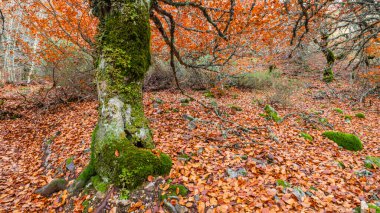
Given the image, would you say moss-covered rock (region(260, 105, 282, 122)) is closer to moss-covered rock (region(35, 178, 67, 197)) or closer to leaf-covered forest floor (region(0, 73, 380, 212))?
leaf-covered forest floor (region(0, 73, 380, 212))

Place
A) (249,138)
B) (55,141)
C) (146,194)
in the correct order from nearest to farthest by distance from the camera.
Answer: (146,194) → (249,138) → (55,141)

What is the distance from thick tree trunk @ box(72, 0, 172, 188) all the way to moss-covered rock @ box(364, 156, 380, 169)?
3.99 metres

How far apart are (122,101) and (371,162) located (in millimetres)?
4904

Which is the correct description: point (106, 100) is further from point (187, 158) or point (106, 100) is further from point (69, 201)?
Answer: point (187, 158)

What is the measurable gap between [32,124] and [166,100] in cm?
460

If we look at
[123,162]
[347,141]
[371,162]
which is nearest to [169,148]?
[123,162]

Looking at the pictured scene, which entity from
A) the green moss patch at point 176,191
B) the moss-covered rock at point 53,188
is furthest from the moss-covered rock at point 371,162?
the moss-covered rock at point 53,188

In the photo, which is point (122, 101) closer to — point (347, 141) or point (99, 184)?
point (99, 184)

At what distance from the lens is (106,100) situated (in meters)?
2.72

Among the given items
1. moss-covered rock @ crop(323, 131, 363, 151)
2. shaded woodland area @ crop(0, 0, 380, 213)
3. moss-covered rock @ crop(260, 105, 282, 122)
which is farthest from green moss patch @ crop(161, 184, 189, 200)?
moss-covered rock @ crop(260, 105, 282, 122)

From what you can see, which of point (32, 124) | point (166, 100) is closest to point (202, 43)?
point (166, 100)

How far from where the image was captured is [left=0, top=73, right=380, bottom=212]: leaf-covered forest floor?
2.87 metres

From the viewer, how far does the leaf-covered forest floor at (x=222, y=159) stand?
2.87 m

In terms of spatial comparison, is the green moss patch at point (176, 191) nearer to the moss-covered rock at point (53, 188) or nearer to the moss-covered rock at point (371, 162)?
the moss-covered rock at point (53, 188)
